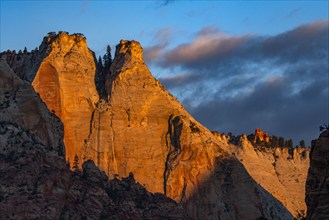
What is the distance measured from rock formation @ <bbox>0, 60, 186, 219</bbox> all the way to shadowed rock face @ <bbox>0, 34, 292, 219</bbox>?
4.94 metres

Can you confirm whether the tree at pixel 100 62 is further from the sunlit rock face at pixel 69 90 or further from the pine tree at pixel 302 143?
the pine tree at pixel 302 143

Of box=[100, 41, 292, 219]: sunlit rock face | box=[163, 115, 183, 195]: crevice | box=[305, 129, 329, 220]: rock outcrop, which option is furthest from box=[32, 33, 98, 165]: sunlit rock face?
box=[305, 129, 329, 220]: rock outcrop

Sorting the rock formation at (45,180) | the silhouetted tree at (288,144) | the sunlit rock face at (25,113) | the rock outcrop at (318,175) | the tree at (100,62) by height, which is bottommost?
the rock outcrop at (318,175)

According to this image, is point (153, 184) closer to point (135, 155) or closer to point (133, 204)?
point (135, 155)

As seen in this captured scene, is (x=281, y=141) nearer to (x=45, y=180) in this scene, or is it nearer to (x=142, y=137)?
(x=142, y=137)

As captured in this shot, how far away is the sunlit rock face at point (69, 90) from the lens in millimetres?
121438

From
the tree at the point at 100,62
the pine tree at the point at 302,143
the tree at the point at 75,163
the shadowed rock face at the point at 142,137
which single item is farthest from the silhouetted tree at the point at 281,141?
the tree at the point at 75,163

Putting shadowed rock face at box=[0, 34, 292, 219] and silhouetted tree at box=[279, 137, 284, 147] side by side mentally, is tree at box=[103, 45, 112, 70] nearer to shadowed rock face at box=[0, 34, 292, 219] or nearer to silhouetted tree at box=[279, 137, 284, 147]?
shadowed rock face at box=[0, 34, 292, 219]

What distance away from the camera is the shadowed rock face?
12019 cm

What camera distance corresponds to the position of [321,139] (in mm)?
45750

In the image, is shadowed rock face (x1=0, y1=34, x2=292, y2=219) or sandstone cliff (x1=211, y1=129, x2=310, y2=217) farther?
sandstone cliff (x1=211, y1=129, x2=310, y2=217)

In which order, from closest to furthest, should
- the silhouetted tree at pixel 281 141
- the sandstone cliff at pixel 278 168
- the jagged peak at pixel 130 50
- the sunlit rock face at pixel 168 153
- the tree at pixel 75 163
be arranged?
the tree at pixel 75 163 < the sunlit rock face at pixel 168 153 < the jagged peak at pixel 130 50 < the sandstone cliff at pixel 278 168 < the silhouetted tree at pixel 281 141

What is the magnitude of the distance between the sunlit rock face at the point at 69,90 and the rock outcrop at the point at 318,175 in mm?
75346

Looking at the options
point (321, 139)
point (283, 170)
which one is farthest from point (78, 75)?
point (321, 139)
